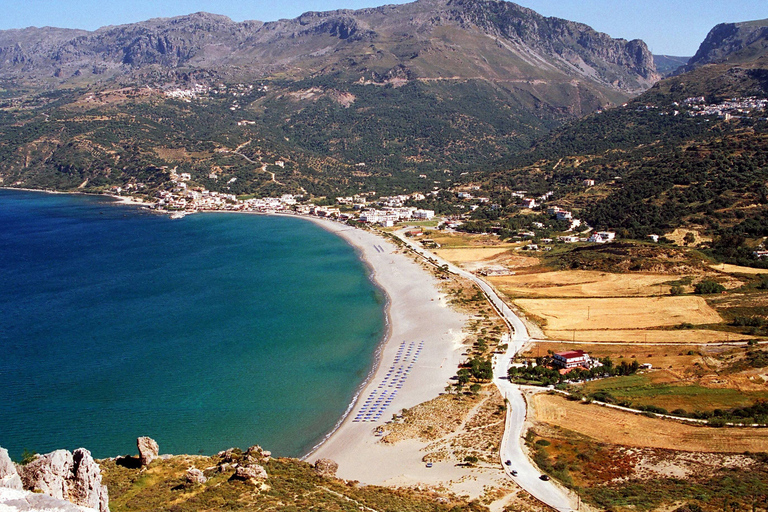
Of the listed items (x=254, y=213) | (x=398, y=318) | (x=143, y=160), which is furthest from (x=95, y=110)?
(x=398, y=318)

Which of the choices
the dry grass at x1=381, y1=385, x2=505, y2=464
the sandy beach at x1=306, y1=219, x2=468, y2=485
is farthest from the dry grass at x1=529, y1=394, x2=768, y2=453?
the sandy beach at x1=306, y1=219, x2=468, y2=485

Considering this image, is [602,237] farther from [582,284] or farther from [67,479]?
[67,479]

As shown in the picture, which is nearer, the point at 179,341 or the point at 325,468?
the point at 325,468

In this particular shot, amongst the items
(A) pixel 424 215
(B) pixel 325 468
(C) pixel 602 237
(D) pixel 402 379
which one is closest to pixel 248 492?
(B) pixel 325 468

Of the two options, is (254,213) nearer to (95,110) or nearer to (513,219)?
(513,219)

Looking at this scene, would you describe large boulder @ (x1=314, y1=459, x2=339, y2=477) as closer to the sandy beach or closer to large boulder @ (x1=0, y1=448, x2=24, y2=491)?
the sandy beach

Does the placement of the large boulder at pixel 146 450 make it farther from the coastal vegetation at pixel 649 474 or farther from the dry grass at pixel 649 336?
the dry grass at pixel 649 336

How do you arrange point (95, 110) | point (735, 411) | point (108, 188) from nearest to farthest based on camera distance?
1. point (735, 411)
2. point (108, 188)
3. point (95, 110)
